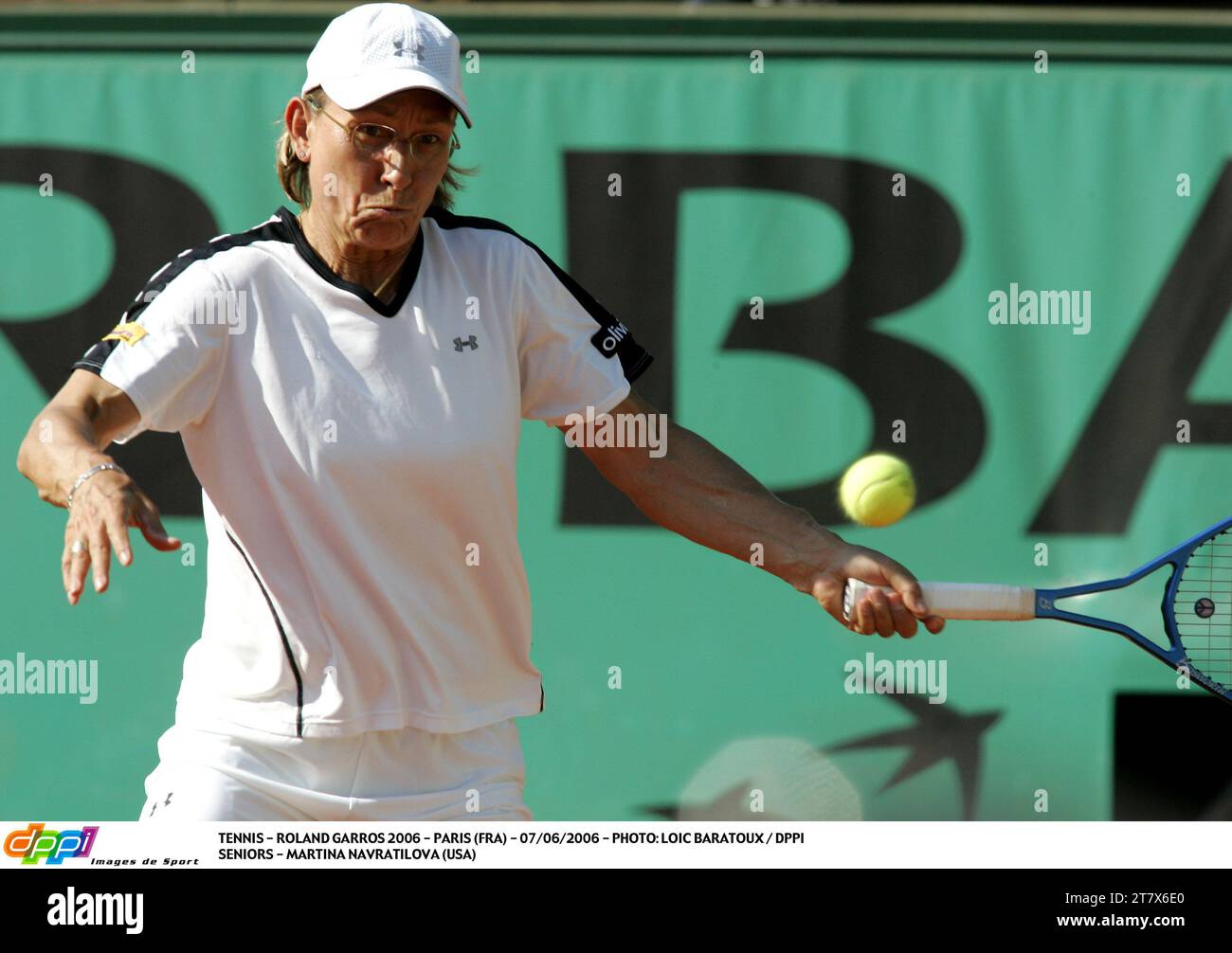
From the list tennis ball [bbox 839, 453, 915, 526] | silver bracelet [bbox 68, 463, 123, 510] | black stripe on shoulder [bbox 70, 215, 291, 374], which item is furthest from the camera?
tennis ball [bbox 839, 453, 915, 526]

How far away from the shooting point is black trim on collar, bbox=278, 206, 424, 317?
2830mm

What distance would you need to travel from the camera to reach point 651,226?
486cm

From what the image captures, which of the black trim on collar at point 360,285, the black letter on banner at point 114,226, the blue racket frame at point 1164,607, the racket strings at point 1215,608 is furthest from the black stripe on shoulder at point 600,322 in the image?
the racket strings at point 1215,608

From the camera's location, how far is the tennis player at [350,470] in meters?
2.76

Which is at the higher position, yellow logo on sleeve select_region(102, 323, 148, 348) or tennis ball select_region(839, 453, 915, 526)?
yellow logo on sleeve select_region(102, 323, 148, 348)

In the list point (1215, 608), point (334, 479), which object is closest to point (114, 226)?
point (334, 479)

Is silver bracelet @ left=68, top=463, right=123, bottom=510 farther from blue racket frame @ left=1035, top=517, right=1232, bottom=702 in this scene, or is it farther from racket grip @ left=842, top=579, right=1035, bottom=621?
blue racket frame @ left=1035, top=517, right=1232, bottom=702

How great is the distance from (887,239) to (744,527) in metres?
2.01

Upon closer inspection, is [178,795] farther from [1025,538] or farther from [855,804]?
[1025,538]

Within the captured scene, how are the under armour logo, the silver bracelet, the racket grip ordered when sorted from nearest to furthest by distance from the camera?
the silver bracelet → the under armour logo → the racket grip

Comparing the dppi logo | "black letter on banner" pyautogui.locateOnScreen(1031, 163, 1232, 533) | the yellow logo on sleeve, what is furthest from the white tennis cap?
"black letter on banner" pyautogui.locateOnScreen(1031, 163, 1232, 533)

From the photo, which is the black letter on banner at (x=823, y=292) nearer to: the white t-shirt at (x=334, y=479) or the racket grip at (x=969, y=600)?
the racket grip at (x=969, y=600)

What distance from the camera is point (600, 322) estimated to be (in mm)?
3064

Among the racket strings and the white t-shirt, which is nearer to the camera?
the white t-shirt
